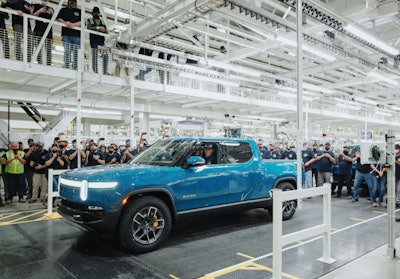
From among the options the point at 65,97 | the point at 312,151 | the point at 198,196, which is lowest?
the point at 198,196

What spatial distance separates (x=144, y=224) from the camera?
4.46 meters

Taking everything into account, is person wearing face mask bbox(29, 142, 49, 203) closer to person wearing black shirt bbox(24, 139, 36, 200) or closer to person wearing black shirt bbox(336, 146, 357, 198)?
person wearing black shirt bbox(24, 139, 36, 200)

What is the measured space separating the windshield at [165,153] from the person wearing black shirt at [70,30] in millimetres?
5377

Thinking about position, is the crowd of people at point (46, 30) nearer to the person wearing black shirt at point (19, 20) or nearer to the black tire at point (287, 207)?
the person wearing black shirt at point (19, 20)

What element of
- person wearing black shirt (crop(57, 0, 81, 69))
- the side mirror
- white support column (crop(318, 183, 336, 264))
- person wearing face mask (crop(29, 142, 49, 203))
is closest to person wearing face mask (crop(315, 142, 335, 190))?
white support column (crop(318, 183, 336, 264))

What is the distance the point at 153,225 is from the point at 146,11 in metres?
9.07

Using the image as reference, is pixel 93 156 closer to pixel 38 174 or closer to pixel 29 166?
pixel 38 174

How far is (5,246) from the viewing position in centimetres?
468

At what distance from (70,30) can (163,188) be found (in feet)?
23.3

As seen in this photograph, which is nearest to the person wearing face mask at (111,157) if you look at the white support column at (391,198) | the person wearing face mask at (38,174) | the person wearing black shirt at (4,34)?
the person wearing face mask at (38,174)

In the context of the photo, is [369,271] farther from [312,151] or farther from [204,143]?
[312,151]

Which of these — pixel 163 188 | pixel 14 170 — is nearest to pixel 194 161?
pixel 163 188

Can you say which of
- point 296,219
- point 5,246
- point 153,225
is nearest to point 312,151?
point 296,219

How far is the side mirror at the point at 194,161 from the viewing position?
15.7 ft
